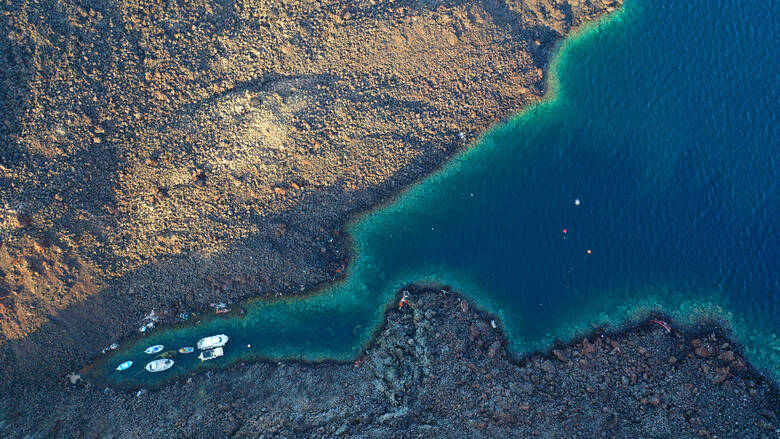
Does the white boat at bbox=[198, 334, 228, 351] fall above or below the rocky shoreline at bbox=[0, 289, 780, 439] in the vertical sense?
above

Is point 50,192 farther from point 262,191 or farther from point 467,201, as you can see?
point 467,201

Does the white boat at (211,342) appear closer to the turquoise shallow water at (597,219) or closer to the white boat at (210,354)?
the white boat at (210,354)

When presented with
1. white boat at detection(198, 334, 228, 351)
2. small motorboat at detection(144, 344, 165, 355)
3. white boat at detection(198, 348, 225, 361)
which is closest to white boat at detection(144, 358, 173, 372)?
small motorboat at detection(144, 344, 165, 355)

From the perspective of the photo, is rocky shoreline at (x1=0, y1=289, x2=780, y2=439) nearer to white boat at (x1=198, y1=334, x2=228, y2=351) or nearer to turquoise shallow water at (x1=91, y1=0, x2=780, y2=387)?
turquoise shallow water at (x1=91, y1=0, x2=780, y2=387)

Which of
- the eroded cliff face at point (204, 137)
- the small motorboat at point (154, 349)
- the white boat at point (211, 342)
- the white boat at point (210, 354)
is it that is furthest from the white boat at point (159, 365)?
the eroded cliff face at point (204, 137)

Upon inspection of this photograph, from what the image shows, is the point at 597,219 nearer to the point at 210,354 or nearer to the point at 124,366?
the point at 210,354

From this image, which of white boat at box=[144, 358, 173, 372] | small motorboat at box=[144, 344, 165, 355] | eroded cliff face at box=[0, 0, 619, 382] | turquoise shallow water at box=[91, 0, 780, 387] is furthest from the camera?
turquoise shallow water at box=[91, 0, 780, 387]

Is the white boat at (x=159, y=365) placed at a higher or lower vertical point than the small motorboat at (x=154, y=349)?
lower
